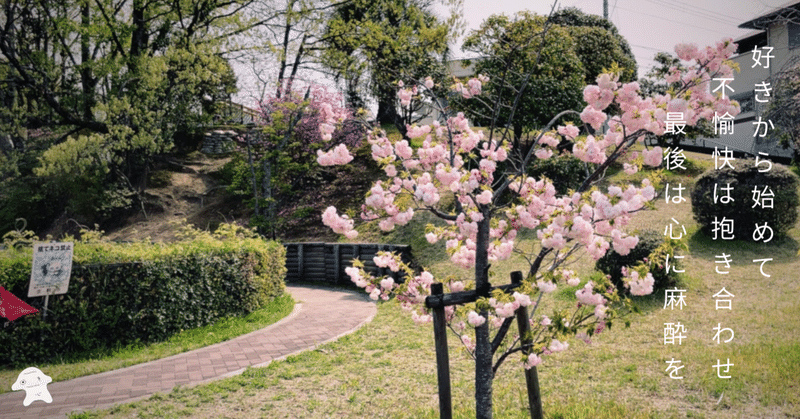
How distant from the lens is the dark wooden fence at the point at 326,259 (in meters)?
12.9

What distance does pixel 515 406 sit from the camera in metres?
4.86

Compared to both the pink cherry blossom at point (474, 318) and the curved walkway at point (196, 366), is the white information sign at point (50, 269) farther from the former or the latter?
the pink cherry blossom at point (474, 318)

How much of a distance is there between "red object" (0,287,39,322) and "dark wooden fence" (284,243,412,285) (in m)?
7.51

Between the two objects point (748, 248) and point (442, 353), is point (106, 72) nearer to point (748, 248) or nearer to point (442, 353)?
point (442, 353)

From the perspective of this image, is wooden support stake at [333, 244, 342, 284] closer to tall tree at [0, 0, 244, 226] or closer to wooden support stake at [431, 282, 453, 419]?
tall tree at [0, 0, 244, 226]

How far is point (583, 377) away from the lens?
5.52m

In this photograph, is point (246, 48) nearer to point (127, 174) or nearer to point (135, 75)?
point (135, 75)

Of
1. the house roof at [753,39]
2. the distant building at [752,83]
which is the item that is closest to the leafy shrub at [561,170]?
the distant building at [752,83]

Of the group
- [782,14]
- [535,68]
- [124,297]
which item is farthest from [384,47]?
[124,297]

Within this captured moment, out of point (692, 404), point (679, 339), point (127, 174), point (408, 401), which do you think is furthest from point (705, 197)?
point (127, 174)

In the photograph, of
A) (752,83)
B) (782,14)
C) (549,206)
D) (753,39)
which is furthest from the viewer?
(753,39)

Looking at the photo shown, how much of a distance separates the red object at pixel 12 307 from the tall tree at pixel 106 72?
397 inches

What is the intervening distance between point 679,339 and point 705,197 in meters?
5.46

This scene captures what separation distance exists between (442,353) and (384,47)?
54.6 feet
